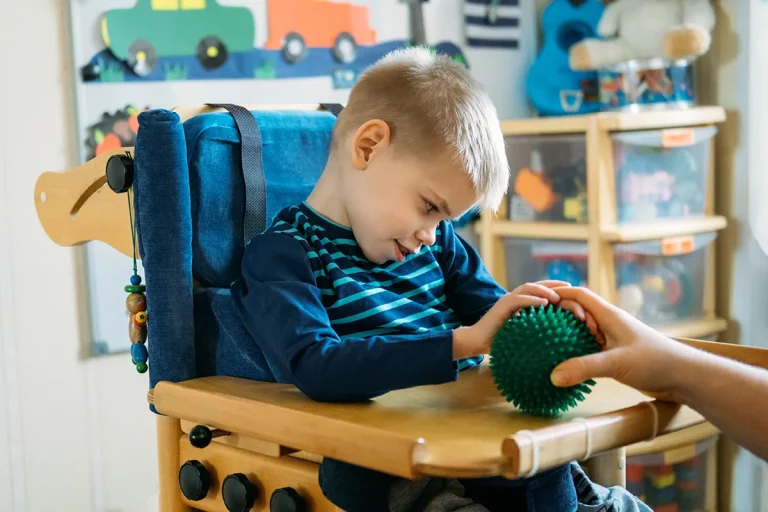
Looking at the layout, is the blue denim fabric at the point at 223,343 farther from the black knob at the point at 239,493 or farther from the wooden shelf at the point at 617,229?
the wooden shelf at the point at 617,229

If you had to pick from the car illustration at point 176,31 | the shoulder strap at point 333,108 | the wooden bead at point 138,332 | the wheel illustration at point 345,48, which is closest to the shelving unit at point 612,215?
the wheel illustration at point 345,48

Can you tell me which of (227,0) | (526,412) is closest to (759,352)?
(526,412)

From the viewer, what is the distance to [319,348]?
994 millimetres

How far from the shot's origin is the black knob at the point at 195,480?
116cm

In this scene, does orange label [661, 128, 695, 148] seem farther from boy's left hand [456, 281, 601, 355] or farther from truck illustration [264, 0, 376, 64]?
boy's left hand [456, 281, 601, 355]

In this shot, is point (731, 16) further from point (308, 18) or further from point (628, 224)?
point (308, 18)

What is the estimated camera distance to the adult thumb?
896 mm

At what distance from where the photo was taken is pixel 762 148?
219cm

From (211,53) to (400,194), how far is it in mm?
1005

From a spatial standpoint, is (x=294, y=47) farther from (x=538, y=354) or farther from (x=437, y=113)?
(x=538, y=354)

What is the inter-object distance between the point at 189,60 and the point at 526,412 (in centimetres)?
126

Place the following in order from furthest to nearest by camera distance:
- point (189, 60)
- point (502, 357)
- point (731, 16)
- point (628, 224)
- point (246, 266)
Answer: point (731, 16) → point (628, 224) → point (189, 60) → point (246, 266) → point (502, 357)

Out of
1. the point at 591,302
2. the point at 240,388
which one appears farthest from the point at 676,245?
the point at 240,388

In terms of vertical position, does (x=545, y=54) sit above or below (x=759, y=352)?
above
